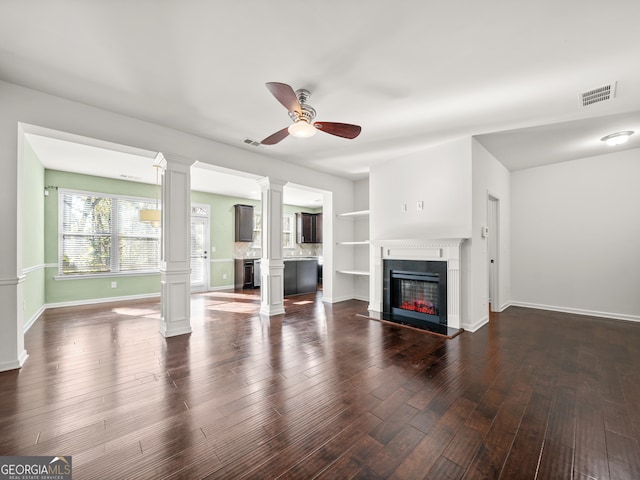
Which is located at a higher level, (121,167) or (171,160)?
(121,167)

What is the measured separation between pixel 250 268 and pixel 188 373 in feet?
17.6

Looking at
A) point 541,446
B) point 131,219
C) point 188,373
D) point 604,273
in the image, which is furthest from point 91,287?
point 604,273

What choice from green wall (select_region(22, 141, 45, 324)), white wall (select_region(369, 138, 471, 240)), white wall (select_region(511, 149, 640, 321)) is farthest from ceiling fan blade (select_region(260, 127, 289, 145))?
white wall (select_region(511, 149, 640, 321))

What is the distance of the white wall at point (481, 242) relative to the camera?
3865 mm

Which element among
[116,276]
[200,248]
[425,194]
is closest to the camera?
[425,194]

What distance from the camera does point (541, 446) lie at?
1626 millimetres

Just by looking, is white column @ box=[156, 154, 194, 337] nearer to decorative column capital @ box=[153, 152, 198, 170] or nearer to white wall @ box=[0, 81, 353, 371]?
decorative column capital @ box=[153, 152, 198, 170]

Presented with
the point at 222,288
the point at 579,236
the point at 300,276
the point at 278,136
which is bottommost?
the point at 222,288

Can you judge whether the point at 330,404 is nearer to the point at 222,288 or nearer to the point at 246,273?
the point at 246,273

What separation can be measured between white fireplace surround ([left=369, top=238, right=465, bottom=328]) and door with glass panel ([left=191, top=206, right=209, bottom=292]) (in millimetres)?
4811

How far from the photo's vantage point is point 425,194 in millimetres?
4340

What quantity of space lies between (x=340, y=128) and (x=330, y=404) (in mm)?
2504

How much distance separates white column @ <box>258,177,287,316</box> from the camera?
4762 millimetres

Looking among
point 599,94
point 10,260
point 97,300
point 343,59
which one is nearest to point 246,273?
point 97,300
